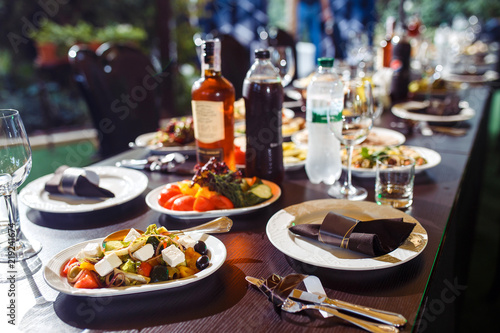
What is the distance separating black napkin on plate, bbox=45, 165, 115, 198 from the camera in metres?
1.11

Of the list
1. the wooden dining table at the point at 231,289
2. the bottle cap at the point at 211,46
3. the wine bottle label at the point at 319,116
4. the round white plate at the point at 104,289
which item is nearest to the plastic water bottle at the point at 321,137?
the wine bottle label at the point at 319,116

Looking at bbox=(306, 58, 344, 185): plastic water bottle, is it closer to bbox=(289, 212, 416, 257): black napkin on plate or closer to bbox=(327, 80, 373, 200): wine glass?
bbox=(327, 80, 373, 200): wine glass

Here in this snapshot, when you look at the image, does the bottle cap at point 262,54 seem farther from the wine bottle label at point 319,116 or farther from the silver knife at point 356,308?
the silver knife at point 356,308

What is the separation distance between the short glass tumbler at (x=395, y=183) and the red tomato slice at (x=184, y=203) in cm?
45

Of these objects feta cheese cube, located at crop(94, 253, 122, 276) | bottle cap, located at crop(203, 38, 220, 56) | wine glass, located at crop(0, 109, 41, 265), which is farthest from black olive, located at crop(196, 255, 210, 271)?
bottle cap, located at crop(203, 38, 220, 56)

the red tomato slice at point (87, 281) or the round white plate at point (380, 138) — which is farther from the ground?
the round white plate at point (380, 138)

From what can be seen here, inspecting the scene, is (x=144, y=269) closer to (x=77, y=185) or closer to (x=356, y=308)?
(x=356, y=308)

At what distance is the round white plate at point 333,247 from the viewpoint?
0.74m

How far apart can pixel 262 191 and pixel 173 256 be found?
0.38 metres

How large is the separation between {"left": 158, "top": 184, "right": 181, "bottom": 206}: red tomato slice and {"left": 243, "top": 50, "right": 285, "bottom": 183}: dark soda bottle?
24cm

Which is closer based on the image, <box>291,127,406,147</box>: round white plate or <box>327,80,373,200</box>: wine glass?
<box>327,80,373,200</box>: wine glass

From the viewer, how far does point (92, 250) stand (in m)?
0.74

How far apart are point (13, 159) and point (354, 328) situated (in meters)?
0.67

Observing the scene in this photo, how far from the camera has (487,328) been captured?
1834 millimetres
